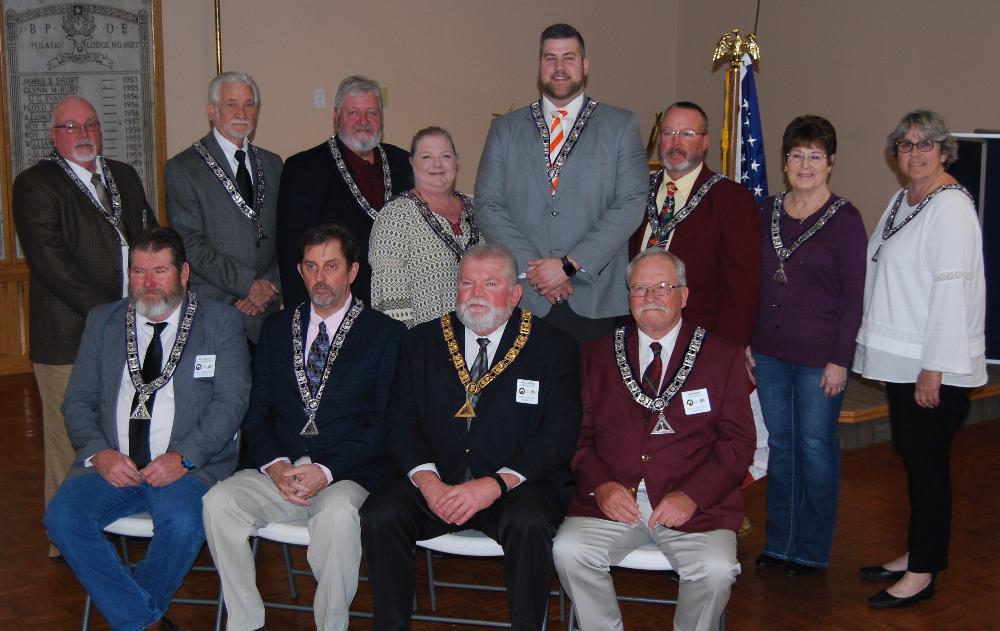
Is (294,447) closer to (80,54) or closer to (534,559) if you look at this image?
(534,559)

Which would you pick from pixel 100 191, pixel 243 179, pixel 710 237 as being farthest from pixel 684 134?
pixel 100 191

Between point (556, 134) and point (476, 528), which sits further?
point (556, 134)

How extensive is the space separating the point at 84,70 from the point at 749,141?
472 centimetres

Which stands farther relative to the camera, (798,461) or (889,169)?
(889,169)

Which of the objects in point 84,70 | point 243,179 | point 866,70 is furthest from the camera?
point 866,70

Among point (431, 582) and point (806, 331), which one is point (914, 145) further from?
point (431, 582)

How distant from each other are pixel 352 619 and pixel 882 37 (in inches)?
250

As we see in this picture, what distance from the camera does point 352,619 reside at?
12.0 ft

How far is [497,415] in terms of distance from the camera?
3.38 meters

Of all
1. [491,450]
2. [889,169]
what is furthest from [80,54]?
[889,169]

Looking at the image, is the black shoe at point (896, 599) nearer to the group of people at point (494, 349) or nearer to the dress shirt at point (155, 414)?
the group of people at point (494, 349)

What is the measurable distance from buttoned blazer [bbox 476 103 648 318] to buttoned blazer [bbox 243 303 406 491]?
0.61m

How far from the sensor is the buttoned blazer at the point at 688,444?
3217 mm

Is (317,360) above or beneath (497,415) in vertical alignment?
above
